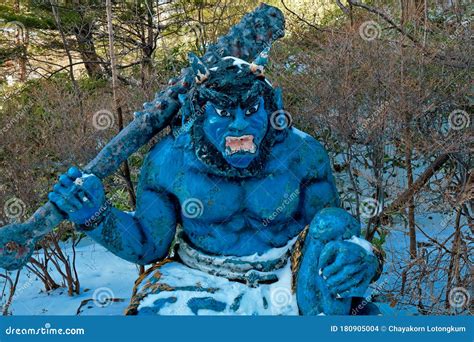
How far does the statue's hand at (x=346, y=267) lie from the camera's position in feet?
5.60

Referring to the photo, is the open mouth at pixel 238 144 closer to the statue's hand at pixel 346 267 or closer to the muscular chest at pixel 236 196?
the muscular chest at pixel 236 196

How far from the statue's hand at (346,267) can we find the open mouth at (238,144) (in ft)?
1.38

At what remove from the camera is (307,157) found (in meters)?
2.18

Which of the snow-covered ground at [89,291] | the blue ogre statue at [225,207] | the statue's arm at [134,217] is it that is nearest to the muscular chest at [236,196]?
the blue ogre statue at [225,207]

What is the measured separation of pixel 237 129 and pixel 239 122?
0.09 feet

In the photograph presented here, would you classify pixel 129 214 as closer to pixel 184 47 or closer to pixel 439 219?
pixel 439 219

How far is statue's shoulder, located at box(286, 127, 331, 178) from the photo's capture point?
85.4 inches

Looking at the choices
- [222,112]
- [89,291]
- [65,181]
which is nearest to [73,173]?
[65,181]

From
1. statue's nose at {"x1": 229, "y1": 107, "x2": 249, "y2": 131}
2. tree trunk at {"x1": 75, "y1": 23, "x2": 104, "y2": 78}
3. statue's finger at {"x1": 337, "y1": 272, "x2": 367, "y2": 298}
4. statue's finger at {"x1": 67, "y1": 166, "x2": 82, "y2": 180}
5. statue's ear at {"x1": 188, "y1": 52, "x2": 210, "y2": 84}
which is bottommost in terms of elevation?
statue's finger at {"x1": 337, "y1": 272, "x2": 367, "y2": 298}

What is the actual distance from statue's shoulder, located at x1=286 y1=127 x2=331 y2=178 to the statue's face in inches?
7.1

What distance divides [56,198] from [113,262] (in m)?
3.03

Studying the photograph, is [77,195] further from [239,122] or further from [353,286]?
[353,286]

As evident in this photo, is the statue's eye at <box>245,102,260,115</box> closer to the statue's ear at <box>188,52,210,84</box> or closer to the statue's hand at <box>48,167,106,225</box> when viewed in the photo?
the statue's ear at <box>188,52,210,84</box>

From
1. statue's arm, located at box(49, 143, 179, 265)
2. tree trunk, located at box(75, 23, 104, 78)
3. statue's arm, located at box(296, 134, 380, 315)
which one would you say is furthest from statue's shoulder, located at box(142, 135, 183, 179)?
tree trunk, located at box(75, 23, 104, 78)
